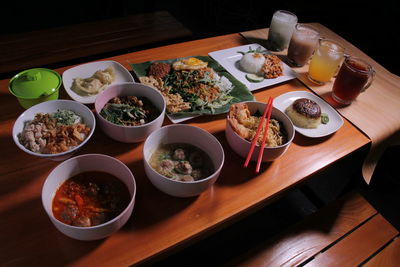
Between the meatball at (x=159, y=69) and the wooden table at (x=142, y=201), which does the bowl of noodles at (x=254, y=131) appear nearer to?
the wooden table at (x=142, y=201)

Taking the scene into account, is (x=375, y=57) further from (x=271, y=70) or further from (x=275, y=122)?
(x=275, y=122)

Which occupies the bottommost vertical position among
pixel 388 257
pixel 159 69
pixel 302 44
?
pixel 388 257

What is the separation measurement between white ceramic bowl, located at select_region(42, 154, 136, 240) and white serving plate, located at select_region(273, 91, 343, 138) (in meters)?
1.01

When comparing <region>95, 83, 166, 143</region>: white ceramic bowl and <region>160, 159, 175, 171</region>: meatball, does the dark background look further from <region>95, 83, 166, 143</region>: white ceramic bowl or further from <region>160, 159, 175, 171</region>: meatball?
<region>160, 159, 175, 171</region>: meatball

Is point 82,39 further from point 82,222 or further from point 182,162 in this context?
point 82,222

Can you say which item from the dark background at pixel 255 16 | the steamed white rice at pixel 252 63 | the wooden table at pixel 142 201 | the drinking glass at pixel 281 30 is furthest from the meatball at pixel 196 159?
the dark background at pixel 255 16

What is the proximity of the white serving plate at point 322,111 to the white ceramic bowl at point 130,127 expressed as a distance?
0.75 meters

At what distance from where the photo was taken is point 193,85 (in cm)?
186

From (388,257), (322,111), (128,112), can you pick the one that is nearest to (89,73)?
(128,112)

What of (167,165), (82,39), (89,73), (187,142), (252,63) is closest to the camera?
(167,165)

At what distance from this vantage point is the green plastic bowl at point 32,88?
1.43 m

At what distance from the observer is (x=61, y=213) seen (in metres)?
1.05

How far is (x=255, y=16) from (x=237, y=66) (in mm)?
2926

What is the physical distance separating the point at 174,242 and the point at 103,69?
3.95 ft
